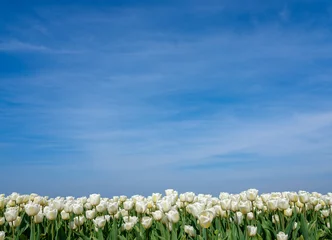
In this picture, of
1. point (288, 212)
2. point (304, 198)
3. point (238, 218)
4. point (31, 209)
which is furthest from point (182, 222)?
point (31, 209)

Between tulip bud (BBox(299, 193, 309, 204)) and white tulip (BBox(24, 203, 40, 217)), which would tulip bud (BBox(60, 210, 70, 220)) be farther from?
tulip bud (BBox(299, 193, 309, 204))

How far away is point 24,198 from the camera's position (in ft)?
33.0

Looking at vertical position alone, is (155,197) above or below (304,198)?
above

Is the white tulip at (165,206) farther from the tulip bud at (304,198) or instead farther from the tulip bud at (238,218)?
the tulip bud at (304,198)

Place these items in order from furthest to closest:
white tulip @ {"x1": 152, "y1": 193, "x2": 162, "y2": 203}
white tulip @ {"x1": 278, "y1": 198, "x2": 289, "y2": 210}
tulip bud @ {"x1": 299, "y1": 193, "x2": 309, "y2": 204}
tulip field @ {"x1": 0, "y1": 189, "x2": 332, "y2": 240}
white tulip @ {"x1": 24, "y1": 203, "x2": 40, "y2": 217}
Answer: white tulip @ {"x1": 152, "y1": 193, "x2": 162, "y2": 203} → tulip bud @ {"x1": 299, "y1": 193, "x2": 309, "y2": 204} → white tulip @ {"x1": 278, "y1": 198, "x2": 289, "y2": 210} → white tulip @ {"x1": 24, "y1": 203, "x2": 40, "y2": 217} → tulip field @ {"x1": 0, "y1": 189, "x2": 332, "y2": 240}

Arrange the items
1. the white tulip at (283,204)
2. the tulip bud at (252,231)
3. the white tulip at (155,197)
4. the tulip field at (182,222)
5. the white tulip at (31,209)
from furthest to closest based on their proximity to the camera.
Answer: the white tulip at (155,197), the white tulip at (283,204), the white tulip at (31,209), the tulip field at (182,222), the tulip bud at (252,231)

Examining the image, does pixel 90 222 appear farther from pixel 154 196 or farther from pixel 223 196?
pixel 223 196

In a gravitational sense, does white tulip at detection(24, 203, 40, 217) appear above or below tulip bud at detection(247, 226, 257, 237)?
above

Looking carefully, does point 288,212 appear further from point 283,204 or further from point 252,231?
point 252,231

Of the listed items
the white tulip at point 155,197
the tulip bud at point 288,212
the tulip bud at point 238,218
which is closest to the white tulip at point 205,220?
the tulip bud at point 238,218

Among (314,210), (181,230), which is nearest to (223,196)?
(314,210)

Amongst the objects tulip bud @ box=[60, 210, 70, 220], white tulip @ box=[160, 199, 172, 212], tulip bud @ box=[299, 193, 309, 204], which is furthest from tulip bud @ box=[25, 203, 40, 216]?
tulip bud @ box=[299, 193, 309, 204]

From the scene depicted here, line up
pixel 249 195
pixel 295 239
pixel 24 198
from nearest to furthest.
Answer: pixel 295 239
pixel 249 195
pixel 24 198

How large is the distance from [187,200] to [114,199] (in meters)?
2.33
